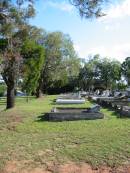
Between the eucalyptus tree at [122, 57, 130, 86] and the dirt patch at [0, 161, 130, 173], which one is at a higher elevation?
the eucalyptus tree at [122, 57, 130, 86]

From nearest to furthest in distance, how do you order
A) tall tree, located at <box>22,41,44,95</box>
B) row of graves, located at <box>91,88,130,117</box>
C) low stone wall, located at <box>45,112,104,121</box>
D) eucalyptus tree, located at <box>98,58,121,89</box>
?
low stone wall, located at <box>45,112,104,121</box>
row of graves, located at <box>91,88,130,117</box>
tall tree, located at <box>22,41,44,95</box>
eucalyptus tree, located at <box>98,58,121,89</box>

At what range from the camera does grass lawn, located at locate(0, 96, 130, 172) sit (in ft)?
36.6

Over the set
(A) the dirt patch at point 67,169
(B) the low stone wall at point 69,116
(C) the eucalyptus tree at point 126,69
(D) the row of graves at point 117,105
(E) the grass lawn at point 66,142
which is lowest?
(A) the dirt patch at point 67,169

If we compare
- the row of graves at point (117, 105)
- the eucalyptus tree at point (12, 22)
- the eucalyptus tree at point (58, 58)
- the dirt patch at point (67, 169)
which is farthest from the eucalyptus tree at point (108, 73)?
the dirt patch at point (67, 169)

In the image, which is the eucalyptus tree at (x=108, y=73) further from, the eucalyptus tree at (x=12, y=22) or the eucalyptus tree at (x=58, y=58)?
the eucalyptus tree at (x=12, y=22)

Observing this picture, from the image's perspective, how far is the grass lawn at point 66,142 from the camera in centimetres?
1115

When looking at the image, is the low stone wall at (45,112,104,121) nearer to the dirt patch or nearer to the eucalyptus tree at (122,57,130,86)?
the dirt patch

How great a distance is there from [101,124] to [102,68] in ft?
271

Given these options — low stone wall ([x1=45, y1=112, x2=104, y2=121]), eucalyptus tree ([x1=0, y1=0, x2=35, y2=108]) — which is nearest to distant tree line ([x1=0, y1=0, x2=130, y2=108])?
eucalyptus tree ([x1=0, y1=0, x2=35, y2=108])

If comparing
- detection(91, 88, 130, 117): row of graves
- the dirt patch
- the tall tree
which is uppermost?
the tall tree

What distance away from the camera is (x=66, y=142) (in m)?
12.7

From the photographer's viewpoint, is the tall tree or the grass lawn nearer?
the grass lawn

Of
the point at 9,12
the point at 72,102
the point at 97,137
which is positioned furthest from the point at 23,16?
the point at 72,102

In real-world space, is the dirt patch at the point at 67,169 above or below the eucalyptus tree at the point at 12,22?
below
